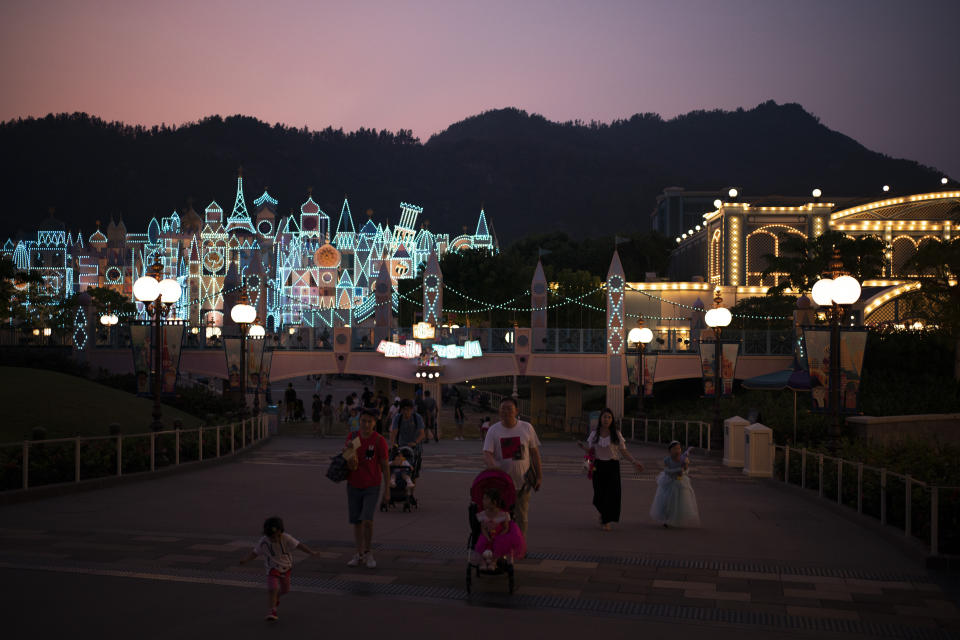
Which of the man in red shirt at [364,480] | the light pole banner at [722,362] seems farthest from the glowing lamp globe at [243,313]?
the light pole banner at [722,362]

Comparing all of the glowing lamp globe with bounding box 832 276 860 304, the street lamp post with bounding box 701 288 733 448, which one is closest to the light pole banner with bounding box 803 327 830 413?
the glowing lamp globe with bounding box 832 276 860 304

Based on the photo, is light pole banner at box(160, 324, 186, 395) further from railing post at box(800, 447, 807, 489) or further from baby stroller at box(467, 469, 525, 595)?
baby stroller at box(467, 469, 525, 595)

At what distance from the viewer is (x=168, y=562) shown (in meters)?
9.16

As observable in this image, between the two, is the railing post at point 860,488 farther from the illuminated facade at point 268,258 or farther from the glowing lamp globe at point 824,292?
the illuminated facade at point 268,258

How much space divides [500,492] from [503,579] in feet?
2.80

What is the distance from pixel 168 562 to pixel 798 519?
8457 mm

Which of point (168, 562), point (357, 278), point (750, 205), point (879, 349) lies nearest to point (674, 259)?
point (750, 205)

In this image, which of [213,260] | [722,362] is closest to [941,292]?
[722,362]

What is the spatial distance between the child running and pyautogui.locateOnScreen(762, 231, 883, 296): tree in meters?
48.1

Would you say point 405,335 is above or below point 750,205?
below

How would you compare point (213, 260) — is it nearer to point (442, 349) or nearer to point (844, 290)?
point (442, 349)

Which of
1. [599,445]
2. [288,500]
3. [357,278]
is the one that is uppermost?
[357,278]

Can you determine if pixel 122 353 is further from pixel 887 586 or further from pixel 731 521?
pixel 887 586

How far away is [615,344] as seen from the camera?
45344 millimetres
